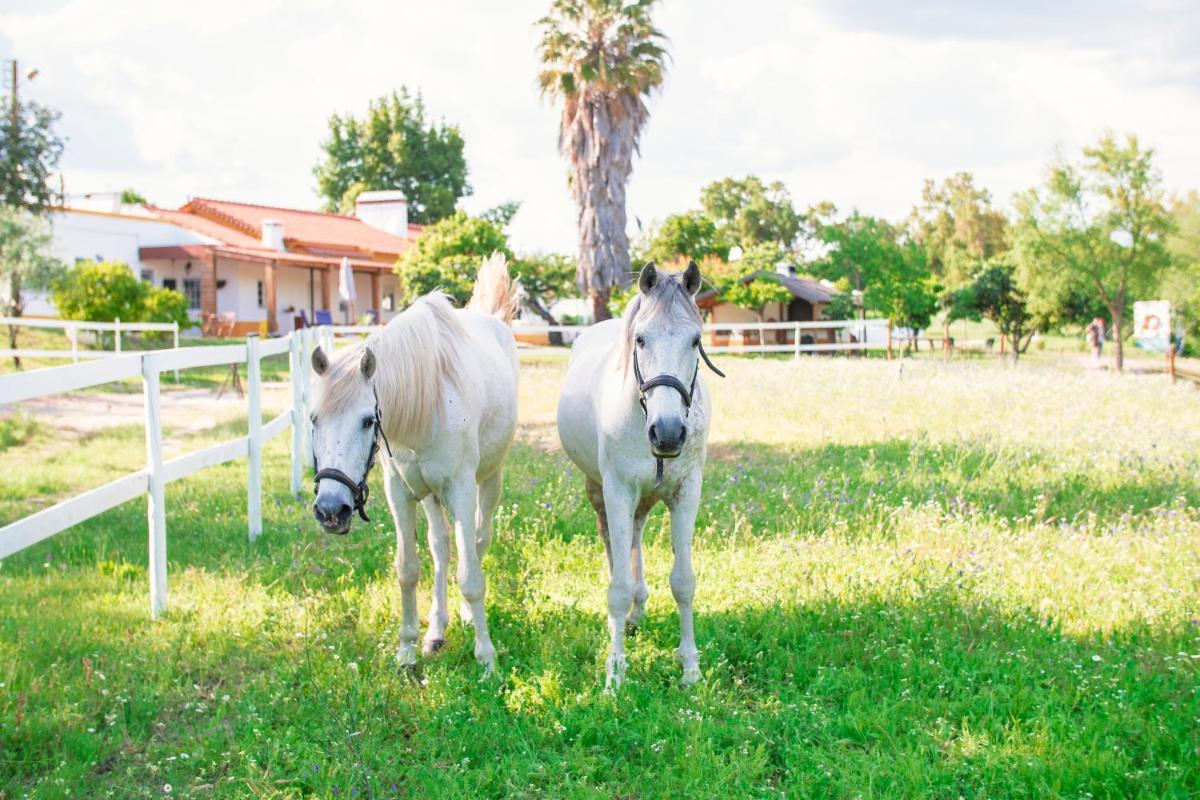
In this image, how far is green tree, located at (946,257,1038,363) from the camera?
4378 centimetres

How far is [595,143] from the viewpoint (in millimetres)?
26547

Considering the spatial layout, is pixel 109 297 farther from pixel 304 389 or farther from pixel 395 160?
pixel 395 160

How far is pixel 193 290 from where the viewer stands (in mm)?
32938

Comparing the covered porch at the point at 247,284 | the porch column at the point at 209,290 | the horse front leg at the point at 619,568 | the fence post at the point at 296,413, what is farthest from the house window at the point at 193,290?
the horse front leg at the point at 619,568

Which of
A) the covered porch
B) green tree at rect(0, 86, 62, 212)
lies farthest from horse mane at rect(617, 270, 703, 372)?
the covered porch

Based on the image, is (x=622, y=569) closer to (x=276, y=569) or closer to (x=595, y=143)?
(x=276, y=569)

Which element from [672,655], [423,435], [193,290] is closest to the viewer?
[423,435]

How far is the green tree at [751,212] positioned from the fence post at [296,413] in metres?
63.0

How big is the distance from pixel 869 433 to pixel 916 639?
5652mm

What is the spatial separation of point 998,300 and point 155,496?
4625 centimetres

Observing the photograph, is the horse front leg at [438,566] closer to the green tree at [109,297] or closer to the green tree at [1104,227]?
the green tree at [109,297]

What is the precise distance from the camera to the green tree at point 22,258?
76.4 feet

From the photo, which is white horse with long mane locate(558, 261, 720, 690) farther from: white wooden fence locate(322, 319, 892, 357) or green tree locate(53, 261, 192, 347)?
green tree locate(53, 261, 192, 347)

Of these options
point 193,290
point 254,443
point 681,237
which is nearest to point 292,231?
point 193,290
